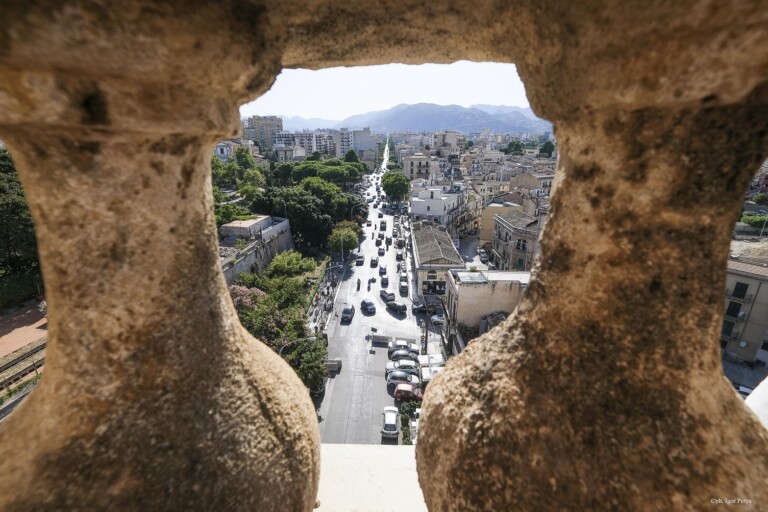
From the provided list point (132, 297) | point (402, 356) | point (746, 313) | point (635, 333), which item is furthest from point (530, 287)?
point (746, 313)

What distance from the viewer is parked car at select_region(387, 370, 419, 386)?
16.5m

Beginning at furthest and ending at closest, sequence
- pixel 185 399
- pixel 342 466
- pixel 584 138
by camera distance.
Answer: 1. pixel 342 466
2. pixel 185 399
3. pixel 584 138

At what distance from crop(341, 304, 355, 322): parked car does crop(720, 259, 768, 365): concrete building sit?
16.5 metres

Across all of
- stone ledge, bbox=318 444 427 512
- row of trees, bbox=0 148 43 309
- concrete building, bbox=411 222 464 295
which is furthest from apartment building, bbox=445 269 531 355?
row of trees, bbox=0 148 43 309

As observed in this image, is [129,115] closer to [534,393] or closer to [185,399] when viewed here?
[185,399]

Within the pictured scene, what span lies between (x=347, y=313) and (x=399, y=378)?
22.3ft

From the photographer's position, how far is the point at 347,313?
2259cm

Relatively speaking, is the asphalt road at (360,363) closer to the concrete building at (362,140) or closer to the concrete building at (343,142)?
the concrete building at (343,142)

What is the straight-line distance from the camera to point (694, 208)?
1.78 m

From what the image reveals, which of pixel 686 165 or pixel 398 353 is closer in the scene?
pixel 686 165

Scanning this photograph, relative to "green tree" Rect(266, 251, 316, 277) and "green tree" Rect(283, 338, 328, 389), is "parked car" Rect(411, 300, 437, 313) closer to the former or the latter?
"green tree" Rect(266, 251, 316, 277)

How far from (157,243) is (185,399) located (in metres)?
0.81

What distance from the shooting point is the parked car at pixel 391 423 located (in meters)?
13.8

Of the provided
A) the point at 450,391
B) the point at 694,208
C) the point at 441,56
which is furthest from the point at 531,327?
the point at 441,56
